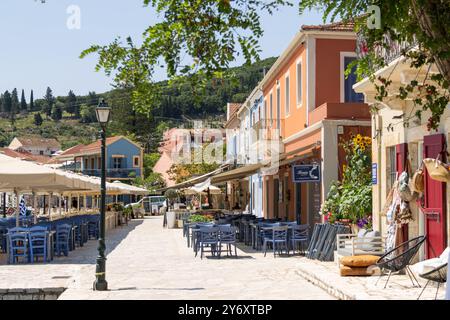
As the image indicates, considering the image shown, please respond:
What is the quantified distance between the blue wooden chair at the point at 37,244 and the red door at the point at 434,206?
879cm

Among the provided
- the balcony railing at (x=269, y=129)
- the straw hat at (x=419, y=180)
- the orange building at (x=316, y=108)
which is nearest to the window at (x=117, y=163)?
the balcony railing at (x=269, y=129)

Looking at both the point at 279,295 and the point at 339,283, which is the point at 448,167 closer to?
the point at 339,283

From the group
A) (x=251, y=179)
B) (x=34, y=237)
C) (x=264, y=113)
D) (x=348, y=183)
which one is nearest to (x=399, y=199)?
(x=348, y=183)

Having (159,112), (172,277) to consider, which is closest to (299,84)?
(172,277)

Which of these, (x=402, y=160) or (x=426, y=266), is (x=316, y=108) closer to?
(x=402, y=160)

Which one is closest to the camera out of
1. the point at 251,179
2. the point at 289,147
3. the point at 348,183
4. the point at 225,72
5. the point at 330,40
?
the point at 225,72

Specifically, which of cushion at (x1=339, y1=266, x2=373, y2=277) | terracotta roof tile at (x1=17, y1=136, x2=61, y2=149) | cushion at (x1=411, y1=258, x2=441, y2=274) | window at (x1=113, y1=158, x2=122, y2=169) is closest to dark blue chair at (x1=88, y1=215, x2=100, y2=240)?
cushion at (x1=339, y1=266, x2=373, y2=277)

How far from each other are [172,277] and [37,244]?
4.56 m

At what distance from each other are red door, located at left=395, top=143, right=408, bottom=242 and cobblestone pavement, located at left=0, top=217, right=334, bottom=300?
196 cm

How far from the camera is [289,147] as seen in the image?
24.9m

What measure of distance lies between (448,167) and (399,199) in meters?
1.98

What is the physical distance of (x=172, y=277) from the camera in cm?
1387

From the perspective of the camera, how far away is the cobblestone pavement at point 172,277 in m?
11.4

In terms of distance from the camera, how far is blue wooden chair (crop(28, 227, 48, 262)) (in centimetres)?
1644
